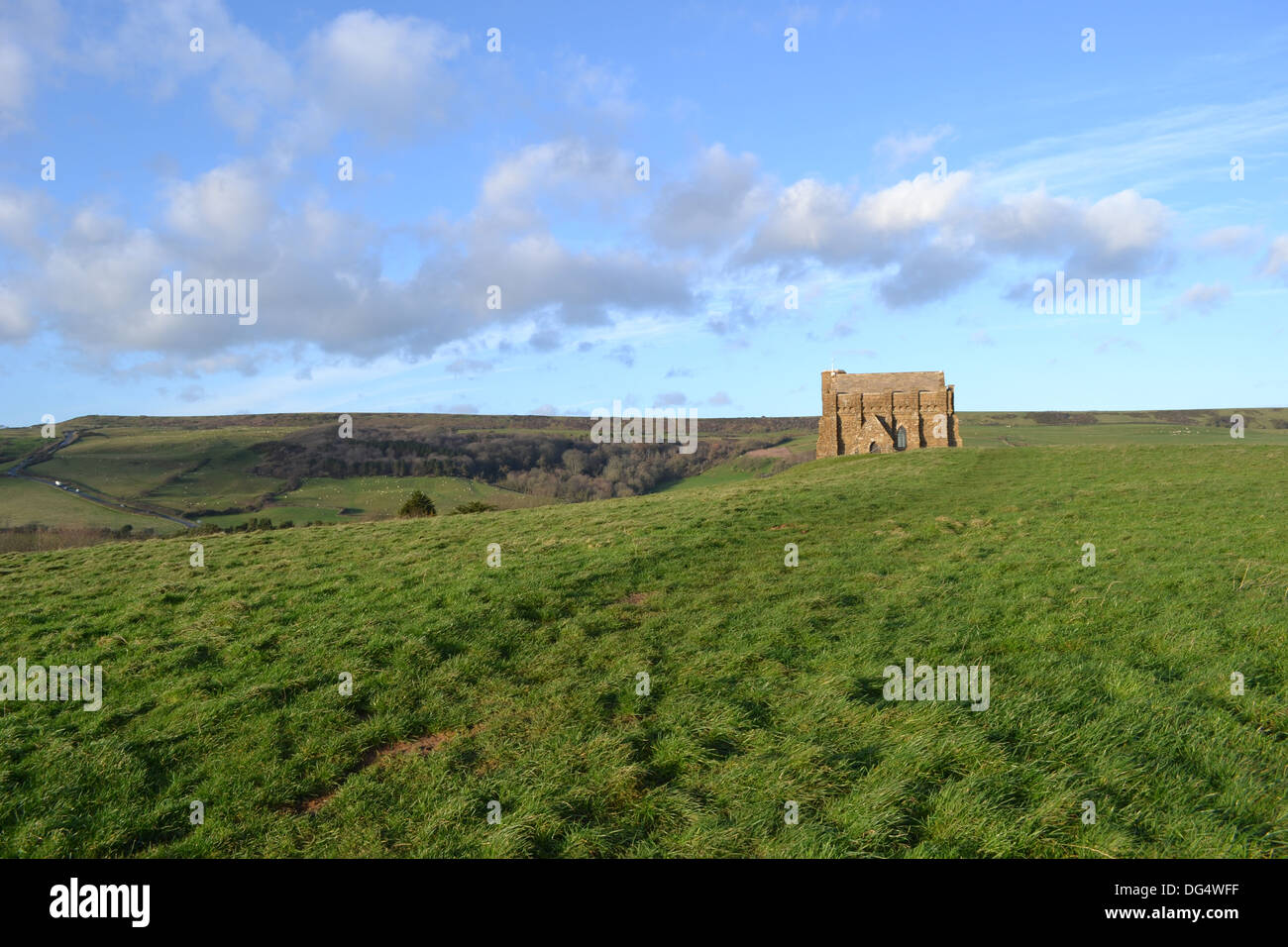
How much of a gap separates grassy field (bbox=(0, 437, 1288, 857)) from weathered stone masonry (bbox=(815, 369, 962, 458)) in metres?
43.9

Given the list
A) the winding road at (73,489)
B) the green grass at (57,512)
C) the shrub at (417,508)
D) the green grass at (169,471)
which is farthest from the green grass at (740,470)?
the green grass at (169,471)

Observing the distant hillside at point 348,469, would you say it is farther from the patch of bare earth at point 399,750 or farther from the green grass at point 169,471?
the patch of bare earth at point 399,750

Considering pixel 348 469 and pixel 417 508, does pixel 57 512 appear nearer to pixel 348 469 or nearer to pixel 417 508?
pixel 348 469

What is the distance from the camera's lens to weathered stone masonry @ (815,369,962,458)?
193ft

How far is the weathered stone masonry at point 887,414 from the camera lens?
58.8 meters

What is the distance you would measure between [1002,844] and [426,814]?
15.0 feet

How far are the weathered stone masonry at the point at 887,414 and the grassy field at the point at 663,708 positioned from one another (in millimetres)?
43930

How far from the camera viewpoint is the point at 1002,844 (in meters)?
4.89

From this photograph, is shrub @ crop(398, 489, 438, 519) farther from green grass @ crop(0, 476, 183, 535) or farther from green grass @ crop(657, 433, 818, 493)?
green grass @ crop(657, 433, 818, 493)

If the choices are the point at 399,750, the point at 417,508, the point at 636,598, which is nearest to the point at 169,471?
the point at 417,508

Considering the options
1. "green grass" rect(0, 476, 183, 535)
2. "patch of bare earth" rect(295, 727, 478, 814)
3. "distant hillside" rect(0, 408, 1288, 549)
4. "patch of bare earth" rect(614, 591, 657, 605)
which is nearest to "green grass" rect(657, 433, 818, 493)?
"distant hillside" rect(0, 408, 1288, 549)

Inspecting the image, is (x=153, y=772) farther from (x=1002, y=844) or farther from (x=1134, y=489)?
(x=1134, y=489)

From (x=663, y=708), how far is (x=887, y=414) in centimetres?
5729
